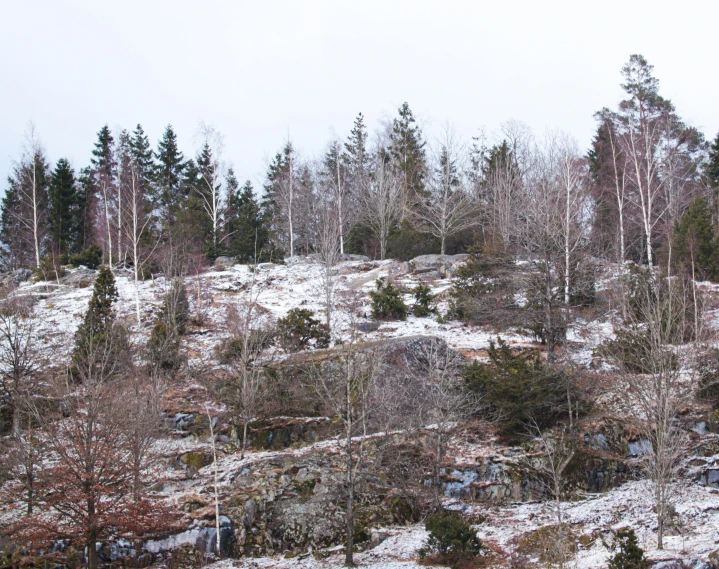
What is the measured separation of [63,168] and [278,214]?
18147 millimetres

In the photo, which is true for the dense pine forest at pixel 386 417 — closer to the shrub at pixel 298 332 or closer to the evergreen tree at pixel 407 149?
the shrub at pixel 298 332

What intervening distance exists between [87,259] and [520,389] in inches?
1346

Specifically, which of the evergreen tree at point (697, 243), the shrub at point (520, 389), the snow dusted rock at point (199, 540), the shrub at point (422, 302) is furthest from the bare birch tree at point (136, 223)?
the evergreen tree at point (697, 243)

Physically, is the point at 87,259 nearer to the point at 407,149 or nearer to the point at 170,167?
the point at 170,167

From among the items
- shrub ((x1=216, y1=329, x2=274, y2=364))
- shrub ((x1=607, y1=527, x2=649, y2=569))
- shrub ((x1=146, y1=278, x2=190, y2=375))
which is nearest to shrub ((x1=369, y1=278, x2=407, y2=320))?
shrub ((x1=216, y1=329, x2=274, y2=364))

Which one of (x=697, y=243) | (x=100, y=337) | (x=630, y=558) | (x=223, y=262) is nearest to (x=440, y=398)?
(x=630, y=558)

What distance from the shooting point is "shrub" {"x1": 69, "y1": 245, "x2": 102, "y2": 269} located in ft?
128

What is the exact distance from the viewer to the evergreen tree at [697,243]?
25947mm

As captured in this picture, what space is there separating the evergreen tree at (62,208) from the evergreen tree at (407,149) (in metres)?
27.9

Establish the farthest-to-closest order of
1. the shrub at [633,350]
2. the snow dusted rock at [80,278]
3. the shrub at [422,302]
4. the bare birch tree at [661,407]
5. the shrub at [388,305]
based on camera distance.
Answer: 1. the snow dusted rock at [80,278]
2. the shrub at [422,302]
3. the shrub at [388,305]
4. the shrub at [633,350]
5. the bare birch tree at [661,407]

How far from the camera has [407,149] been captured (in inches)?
1949

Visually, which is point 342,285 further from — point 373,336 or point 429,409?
point 429,409

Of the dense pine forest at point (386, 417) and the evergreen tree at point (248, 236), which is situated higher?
the evergreen tree at point (248, 236)

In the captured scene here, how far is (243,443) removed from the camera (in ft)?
57.5
